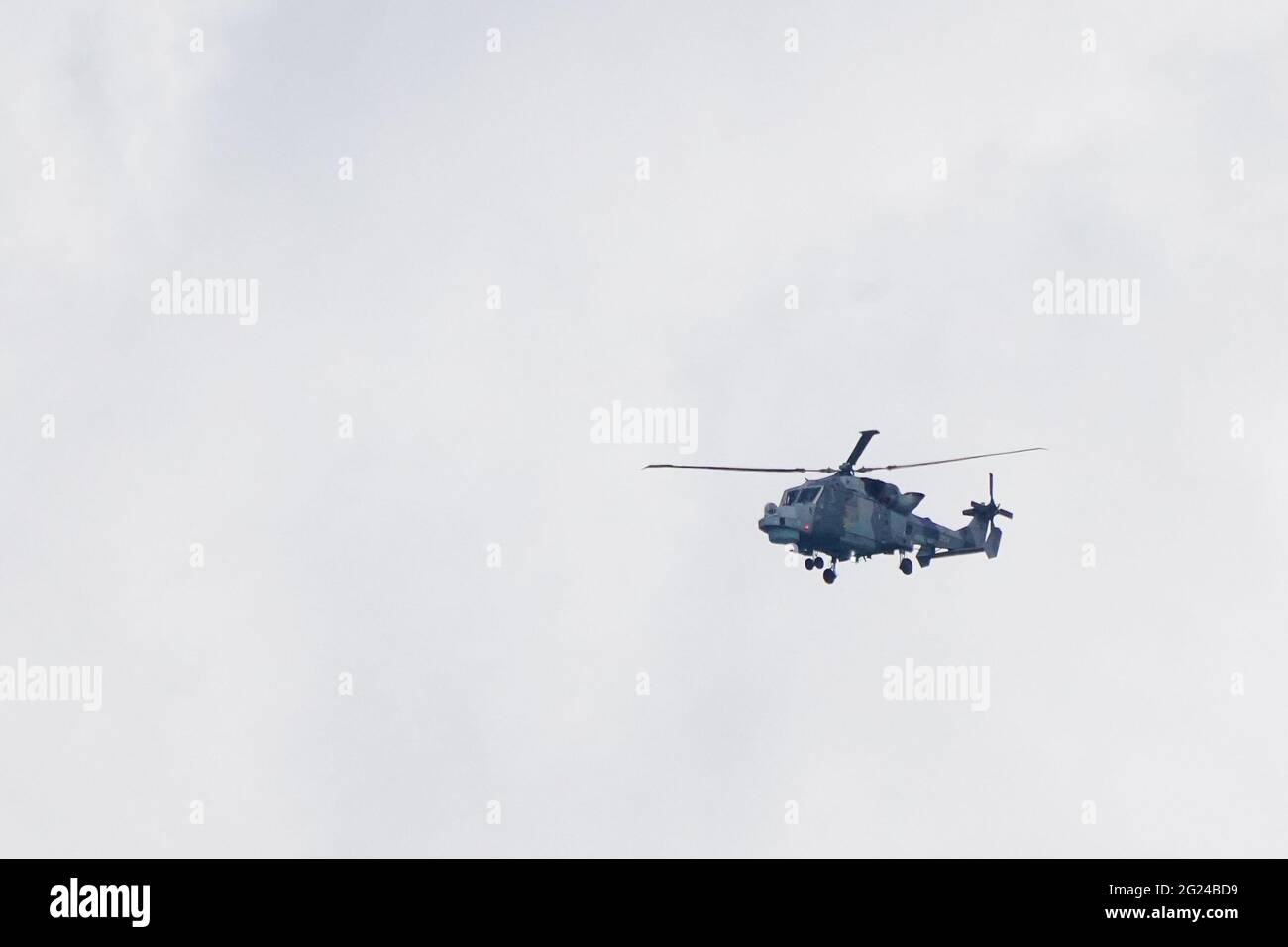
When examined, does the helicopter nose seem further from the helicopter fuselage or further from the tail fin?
the tail fin

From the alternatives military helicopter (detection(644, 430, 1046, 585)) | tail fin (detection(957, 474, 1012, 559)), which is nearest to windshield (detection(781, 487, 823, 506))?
military helicopter (detection(644, 430, 1046, 585))

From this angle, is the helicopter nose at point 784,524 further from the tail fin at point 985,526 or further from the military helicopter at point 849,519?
the tail fin at point 985,526

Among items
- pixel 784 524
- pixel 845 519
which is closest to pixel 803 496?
pixel 784 524

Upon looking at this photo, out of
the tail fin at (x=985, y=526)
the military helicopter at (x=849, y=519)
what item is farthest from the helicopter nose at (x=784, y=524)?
the tail fin at (x=985, y=526)

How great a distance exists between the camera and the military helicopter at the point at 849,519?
9806 centimetres

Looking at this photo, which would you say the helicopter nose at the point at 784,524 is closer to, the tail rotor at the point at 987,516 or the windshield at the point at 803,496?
the windshield at the point at 803,496

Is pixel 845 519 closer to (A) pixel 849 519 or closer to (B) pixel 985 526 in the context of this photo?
(A) pixel 849 519

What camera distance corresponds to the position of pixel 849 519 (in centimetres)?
9912

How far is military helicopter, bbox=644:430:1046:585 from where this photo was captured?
98062mm

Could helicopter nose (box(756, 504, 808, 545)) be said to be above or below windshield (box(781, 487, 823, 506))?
below

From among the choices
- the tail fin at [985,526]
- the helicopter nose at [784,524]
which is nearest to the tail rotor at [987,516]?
the tail fin at [985,526]

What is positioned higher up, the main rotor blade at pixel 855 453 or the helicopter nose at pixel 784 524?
the main rotor blade at pixel 855 453
